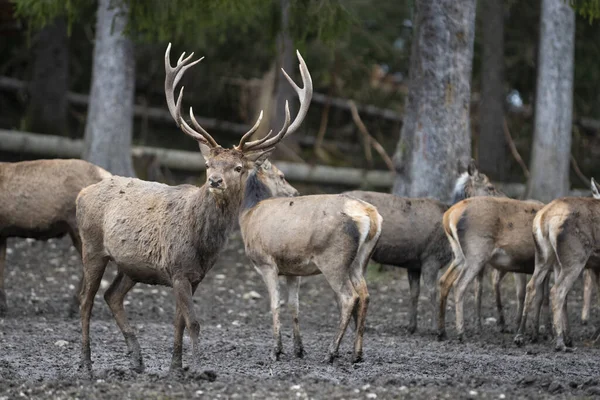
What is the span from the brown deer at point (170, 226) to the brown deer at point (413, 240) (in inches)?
114

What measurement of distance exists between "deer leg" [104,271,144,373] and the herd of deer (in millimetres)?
12

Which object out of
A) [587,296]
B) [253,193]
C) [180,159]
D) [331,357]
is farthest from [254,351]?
[180,159]

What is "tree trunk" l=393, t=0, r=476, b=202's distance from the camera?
46.4ft

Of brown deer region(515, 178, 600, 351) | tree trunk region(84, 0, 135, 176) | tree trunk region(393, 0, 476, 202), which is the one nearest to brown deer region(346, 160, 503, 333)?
brown deer region(515, 178, 600, 351)

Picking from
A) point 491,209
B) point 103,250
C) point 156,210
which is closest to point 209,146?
point 156,210

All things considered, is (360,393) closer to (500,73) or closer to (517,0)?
(500,73)

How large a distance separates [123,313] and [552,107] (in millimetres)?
9776

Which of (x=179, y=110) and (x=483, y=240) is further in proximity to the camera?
(x=483, y=240)

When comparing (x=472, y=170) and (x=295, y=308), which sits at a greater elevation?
(x=472, y=170)

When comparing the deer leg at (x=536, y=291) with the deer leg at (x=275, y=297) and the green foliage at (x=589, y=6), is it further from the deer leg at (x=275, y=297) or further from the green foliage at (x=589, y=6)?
the green foliage at (x=589, y=6)

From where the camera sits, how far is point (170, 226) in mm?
8656

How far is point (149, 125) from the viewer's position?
24.4 m

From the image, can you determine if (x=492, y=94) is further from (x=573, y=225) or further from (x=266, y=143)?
(x=266, y=143)

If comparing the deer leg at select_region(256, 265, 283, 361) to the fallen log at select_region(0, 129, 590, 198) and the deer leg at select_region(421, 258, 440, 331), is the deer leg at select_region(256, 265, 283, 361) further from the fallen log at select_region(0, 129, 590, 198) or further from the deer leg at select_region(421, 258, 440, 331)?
the fallen log at select_region(0, 129, 590, 198)
